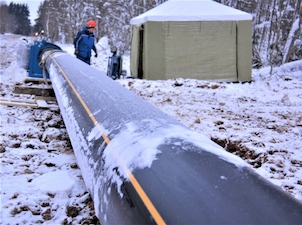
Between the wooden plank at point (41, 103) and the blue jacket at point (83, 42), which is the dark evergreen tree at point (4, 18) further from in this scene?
the wooden plank at point (41, 103)

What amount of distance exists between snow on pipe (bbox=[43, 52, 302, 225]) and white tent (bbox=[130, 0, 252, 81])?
729 centimetres

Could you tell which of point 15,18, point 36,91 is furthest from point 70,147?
point 15,18

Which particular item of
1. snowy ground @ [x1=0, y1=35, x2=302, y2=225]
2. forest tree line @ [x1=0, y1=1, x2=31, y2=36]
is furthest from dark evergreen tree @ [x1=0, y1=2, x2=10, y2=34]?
snowy ground @ [x1=0, y1=35, x2=302, y2=225]

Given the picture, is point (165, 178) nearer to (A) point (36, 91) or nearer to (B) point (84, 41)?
(A) point (36, 91)

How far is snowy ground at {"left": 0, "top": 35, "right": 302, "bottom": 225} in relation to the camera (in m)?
2.26

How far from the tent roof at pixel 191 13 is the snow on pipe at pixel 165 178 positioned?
24.4 feet

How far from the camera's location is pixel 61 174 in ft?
8.87

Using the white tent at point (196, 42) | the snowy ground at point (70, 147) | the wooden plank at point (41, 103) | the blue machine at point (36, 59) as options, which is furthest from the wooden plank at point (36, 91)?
the white tent at point (196, 42)

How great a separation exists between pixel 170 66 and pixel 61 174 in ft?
23.3

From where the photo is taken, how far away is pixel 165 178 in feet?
4.21

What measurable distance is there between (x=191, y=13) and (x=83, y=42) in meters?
3.26

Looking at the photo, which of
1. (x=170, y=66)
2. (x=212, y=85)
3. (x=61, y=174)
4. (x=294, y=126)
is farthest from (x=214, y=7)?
(x=61, y=174)

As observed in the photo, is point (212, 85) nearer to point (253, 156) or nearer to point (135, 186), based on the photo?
point (253, 156)

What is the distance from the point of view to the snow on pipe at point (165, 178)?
108 centimetres
